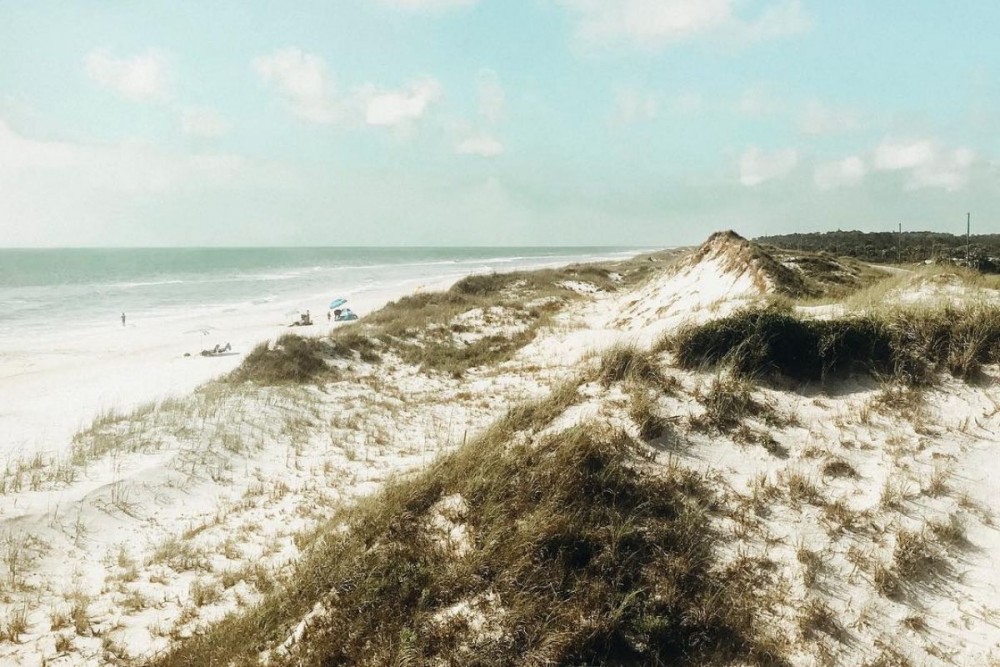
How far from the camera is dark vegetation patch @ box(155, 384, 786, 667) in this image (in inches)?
150

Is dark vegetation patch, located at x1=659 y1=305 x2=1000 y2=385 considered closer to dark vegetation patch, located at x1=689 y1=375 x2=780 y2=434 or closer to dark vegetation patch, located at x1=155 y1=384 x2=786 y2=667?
dark vegetation patch, located at x1=689 y1=375 x2=780 y2=434

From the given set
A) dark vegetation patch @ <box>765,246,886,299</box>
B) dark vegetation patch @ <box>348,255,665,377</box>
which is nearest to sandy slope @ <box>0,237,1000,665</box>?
dark vegetation patch @ <box>348,255,665,377</box>

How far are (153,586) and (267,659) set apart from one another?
6.32ft

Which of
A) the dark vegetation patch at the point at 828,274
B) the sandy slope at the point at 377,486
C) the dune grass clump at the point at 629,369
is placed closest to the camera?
the sandy slope at the point at 377,486

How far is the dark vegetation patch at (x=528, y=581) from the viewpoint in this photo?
3.81 metres

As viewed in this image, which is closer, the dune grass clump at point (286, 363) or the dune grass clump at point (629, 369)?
the dune grass clump at point (629, 369)

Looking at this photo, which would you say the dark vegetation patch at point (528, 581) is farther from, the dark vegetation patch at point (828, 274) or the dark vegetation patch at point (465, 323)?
the dark vegetation patch at point (828, 274)

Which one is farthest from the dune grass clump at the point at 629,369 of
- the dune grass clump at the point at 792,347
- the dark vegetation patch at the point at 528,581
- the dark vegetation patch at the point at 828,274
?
the dark vegetation patch at the point at 828,274

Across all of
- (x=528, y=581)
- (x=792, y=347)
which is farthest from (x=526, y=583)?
(x=792, y=347)

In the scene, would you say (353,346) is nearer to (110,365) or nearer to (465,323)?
(465,323)

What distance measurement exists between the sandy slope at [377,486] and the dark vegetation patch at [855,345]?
0.39 meters

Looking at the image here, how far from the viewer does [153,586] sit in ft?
16.4

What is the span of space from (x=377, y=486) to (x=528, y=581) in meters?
3.19

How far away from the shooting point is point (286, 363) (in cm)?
1247
